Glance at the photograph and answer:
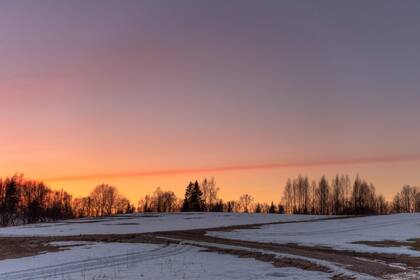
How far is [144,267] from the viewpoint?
2719 cm

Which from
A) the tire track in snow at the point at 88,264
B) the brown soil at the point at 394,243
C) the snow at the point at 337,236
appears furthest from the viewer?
the brown soil at the point at 394,243

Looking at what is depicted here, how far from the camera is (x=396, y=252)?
3384 centimetres

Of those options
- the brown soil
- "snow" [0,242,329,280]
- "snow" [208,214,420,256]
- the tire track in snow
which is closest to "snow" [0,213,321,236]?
"snow" [208,214,420,256]

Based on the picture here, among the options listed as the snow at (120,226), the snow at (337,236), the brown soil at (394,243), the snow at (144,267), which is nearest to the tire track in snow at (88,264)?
the snow at (144,267)

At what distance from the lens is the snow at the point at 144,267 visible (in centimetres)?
2348

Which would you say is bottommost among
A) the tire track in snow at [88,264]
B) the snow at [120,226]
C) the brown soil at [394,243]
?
the snow at [120,226]

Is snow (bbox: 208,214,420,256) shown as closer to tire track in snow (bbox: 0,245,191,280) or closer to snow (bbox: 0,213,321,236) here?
tire track in snow (bbox: 0,245,191,280)

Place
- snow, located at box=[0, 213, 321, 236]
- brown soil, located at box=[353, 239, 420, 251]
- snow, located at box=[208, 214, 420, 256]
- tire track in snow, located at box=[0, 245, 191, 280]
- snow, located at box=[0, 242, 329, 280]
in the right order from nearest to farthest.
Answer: snow, located at box=[0, 242, 329, 280]
tire track in snow, located at box=[0, 245, 191, 280]
snow, located at box=[208, 214, 420, 256]
brown soil, located at box=[353, 239, 420, 251]
snow, located at box=[0, 213, 321, 236]

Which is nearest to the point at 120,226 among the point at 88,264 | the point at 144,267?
the point at 88,264

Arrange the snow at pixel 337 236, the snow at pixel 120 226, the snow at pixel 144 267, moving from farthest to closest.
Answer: the snow at pixel 120 226, the snow at pixel 337 236, the snow at pixel 144 267

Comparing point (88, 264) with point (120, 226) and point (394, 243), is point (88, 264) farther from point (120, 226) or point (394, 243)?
point (120, 226)

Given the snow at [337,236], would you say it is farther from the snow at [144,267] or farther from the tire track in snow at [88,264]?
the tire track in snow at [88,264]

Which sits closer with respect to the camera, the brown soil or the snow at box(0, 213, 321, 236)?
the brown soil

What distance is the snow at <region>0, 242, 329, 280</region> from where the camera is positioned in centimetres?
2348
